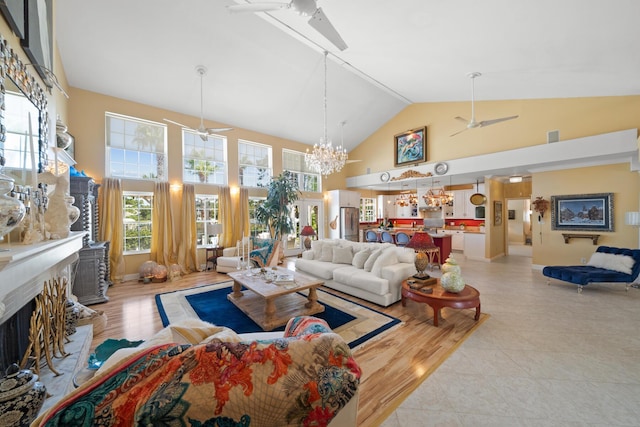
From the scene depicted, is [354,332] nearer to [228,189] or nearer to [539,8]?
[539,8]

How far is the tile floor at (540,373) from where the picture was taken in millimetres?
1784

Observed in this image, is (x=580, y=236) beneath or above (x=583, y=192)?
beneath

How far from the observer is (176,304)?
3895 mm

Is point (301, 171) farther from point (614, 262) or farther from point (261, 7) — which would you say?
point (614, 262)

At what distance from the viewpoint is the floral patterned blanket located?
0.74m

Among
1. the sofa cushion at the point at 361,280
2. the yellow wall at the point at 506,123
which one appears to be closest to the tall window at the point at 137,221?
the sofa cushion at the point at 361,280

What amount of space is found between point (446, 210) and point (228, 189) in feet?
26.1

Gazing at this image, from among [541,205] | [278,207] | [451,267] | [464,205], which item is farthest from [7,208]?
[464,205]

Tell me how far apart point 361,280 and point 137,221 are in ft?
17.8

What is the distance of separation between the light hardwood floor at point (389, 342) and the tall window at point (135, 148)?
2864 millimetres

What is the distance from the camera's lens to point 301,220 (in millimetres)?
8602

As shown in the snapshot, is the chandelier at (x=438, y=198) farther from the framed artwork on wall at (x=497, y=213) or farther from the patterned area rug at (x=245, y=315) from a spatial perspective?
the patterned area rug at (x=245, y=315)

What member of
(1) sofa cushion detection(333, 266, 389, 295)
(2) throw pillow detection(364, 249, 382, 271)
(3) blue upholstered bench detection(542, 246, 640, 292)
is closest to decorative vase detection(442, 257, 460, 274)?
(1) sofa cushion detection(333, 266, 389, 295)

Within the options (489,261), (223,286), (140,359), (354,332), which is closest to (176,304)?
(223,286)
